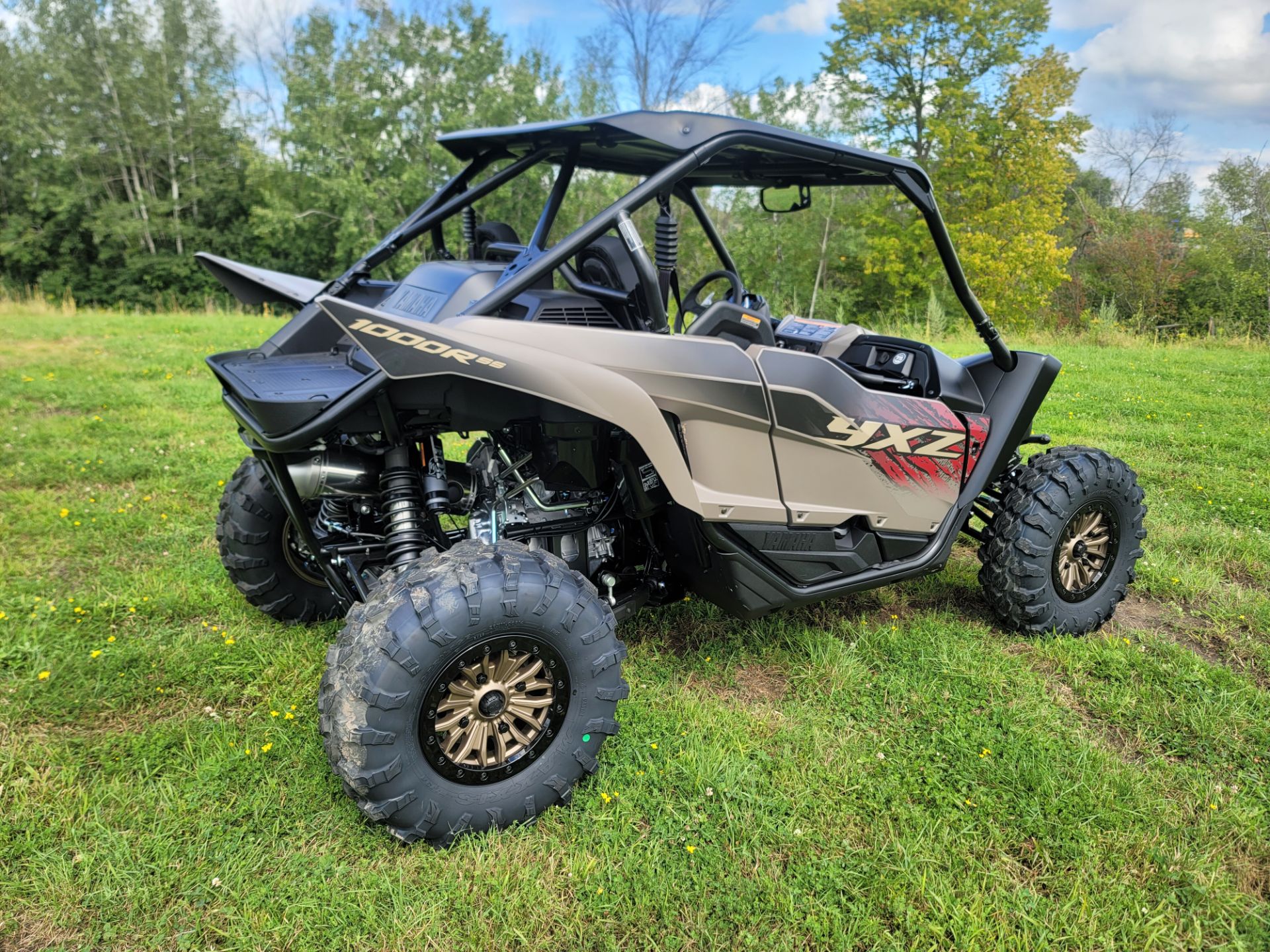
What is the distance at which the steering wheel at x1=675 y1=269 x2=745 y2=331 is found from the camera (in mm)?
3625

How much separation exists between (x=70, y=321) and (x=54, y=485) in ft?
30.6

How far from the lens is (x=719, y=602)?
3.14 metres

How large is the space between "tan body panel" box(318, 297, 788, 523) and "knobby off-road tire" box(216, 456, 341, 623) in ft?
4.81

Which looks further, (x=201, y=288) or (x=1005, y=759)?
(x=201, y=288)

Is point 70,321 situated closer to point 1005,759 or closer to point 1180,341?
point 1005,759

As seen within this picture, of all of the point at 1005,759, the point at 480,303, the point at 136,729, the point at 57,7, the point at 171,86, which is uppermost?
the point at 57,7

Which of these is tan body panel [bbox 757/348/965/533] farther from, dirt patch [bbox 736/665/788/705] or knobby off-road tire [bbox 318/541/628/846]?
knobby off-road tire [bbox 318/541/628/846]

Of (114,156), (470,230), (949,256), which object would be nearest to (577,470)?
(470,230)

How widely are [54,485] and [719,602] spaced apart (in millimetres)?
4866

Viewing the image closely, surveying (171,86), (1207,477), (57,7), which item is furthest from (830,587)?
(57,7)

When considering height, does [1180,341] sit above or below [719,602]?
above

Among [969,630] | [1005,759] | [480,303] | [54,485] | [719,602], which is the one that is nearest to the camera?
[480,303]

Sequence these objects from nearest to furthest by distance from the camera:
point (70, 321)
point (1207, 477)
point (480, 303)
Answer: point (480, 303)
point (1207, 477)
point (70, 321)

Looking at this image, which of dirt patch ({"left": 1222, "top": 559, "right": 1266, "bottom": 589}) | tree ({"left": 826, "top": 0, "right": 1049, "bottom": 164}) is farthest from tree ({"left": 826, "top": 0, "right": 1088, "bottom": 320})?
dirt patch ({"left": 1222, "top": 559, "right": 1266, "bottom": 589})
